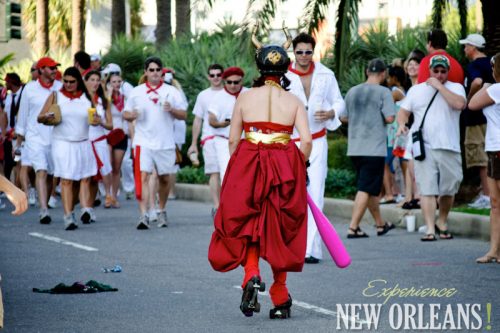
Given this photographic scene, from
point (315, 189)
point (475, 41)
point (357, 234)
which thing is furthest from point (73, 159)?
point (475, 41)

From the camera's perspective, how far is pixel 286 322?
9.27m

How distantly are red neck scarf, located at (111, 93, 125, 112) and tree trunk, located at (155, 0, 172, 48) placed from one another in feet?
48.5

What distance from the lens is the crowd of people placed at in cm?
1334

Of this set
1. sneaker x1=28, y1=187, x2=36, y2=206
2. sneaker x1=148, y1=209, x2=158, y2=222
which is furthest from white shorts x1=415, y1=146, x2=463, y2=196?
sneaker x1=28, y1=187, x2=36, y2=206

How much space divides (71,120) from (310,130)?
5.84m

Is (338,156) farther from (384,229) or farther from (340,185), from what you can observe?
(384,229)

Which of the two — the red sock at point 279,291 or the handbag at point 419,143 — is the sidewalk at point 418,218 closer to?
the handbag at point 419,143

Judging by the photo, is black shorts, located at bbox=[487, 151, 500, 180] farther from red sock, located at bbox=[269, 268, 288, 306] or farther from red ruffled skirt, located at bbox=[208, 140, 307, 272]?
red sock, located at bbox=[269, 268, 288, 306]

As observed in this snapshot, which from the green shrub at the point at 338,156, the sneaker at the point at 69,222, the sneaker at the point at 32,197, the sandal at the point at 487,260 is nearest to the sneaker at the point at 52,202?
the sneaker at the point at 32,197

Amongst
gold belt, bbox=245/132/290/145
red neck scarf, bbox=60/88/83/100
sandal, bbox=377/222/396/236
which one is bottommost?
sandal, bbox=377/222/396/236

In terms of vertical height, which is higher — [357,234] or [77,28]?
[77,28]

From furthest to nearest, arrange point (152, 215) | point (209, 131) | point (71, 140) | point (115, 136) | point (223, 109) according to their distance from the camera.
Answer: point (115, 136) → point (209, 131) → point (223, 109) → point (152, 215) → point (71, 140)

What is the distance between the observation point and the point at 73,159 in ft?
56.5

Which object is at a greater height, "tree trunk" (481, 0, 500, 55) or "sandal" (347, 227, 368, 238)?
"tree trunk" (481, 0, 500, 55)
